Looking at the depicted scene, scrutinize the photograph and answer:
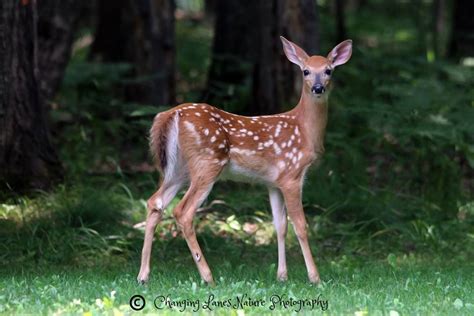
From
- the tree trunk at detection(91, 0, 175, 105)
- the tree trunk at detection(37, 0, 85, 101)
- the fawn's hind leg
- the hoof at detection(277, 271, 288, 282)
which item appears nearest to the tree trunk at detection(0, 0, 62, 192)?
the tree trunk at detection(37, 0, 85, 101)

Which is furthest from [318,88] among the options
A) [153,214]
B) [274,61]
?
[274,61]

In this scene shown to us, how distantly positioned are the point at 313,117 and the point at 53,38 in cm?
543

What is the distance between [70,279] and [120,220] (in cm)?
237

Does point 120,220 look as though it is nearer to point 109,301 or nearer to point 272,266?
point 272,266

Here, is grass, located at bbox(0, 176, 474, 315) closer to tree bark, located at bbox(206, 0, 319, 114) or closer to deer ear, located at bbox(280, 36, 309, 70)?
tree bark, located at bbox(206, 0, 319, 114)

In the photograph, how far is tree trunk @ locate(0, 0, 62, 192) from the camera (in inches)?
389

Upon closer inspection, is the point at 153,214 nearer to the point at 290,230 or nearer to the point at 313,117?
the point at 313,117

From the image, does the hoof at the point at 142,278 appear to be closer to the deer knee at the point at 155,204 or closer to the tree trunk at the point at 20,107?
the deer knee at the point at 155,204

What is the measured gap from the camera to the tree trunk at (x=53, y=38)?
491 inches

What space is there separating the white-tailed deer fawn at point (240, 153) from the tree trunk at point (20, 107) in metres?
2.54

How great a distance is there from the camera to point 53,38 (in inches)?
499

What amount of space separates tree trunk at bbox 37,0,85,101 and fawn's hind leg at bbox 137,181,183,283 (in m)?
4.53

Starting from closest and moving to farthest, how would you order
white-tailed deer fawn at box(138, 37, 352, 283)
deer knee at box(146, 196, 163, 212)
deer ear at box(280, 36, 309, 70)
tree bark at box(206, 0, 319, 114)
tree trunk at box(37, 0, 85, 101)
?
white-tailed deer fawn at box(138, 37, 352, 283) < deer knee at box(146, 196, 163, 212) < deer ear at box(280, 36, 309, 70) < tree bark at box(206, 0, 319, 114) < tree trunk at box(37, 0, 85, 101)

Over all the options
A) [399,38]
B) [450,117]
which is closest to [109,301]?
[450,117]
